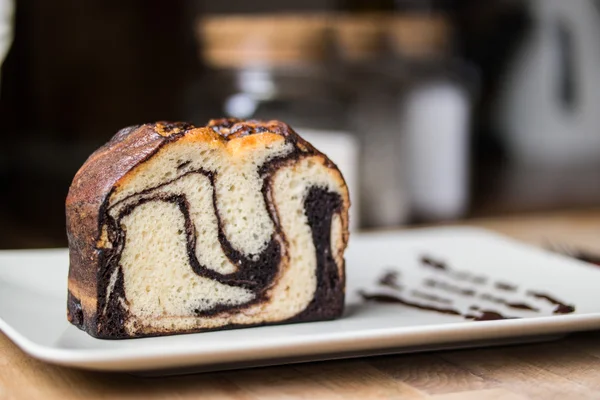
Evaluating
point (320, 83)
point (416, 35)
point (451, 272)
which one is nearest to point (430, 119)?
point (416, 35)

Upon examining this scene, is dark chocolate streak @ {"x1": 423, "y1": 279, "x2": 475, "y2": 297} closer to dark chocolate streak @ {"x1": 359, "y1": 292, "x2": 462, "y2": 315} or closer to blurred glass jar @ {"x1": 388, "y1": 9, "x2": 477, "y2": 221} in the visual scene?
dark chocolate streak @ {"x1": 359, "y1": 292, "x2": 462, "y2": 315}

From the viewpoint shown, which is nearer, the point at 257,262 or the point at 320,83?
the point at 257,262

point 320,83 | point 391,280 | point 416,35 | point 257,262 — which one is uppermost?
point 416,35

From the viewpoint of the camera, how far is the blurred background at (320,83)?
203cm

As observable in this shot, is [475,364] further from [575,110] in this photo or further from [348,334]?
[575,110]

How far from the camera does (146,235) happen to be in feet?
3.65

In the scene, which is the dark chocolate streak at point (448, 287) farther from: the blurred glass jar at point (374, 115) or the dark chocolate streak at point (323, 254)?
the blurred glass jar at point (374, 115)

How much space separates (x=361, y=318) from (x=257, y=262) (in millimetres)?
169

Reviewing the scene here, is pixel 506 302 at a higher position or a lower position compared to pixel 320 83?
lower

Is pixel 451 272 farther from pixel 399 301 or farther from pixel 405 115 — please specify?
pixel 405 115

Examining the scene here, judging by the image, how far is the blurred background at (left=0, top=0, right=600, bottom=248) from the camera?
2.03m

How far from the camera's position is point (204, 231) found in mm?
1150

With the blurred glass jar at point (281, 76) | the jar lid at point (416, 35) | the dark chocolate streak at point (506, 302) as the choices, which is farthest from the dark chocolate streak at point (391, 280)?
the jar lid at point (416, 35)

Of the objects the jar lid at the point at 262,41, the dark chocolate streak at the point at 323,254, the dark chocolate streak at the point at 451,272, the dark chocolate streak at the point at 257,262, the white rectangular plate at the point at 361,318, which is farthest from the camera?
the jar lid at the point at 262,41
